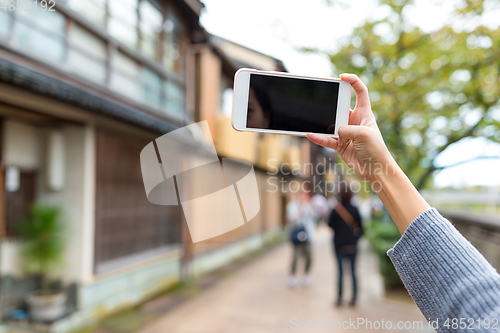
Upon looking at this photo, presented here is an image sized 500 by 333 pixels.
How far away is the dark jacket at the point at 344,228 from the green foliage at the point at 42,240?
4.11m

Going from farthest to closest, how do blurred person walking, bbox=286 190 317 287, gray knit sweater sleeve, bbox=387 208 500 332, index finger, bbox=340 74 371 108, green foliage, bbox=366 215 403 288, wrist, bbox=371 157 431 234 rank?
blurred person walking, bbox=286 190 317 287, green foliage, bbox=366 215 403 288, index finger, bbox=340 74 371 108, wrist, bbox=371 157 431 234, gray knit sweater sleeve, bbox=387 208 500 332

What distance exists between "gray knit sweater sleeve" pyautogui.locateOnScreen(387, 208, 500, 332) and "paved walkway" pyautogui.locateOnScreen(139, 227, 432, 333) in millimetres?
4251

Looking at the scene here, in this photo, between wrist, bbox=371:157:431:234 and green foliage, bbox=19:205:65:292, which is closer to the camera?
wrist, bbox=371:157:431:234

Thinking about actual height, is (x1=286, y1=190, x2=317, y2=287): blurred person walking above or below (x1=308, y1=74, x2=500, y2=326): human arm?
below

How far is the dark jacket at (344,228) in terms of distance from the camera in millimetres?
5605

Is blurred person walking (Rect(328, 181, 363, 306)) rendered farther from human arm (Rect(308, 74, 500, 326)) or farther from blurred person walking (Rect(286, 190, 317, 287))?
human arm (Rect(308, 74, 500, 326))

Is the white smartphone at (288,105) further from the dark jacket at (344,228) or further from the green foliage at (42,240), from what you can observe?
the dark jacket at (344,228)

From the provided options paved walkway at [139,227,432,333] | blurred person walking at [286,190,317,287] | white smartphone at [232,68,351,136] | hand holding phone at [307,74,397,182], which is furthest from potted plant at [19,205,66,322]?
hand holding phone at [307,74,397,182]

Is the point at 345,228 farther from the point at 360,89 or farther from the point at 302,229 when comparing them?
the point at 360,89

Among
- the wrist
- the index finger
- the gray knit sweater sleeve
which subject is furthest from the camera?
the index finger

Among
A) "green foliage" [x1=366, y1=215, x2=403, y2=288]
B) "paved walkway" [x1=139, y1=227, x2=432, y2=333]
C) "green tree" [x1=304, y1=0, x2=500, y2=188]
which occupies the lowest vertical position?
"paved walkway" [x1=139, y1=227, x2=432, y2=333]

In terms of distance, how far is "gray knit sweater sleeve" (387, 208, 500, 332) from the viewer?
826 millimetres

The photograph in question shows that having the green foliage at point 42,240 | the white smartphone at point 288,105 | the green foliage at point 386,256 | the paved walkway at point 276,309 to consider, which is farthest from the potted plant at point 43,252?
the green foliage at point 386,256

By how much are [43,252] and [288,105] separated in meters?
4.55
